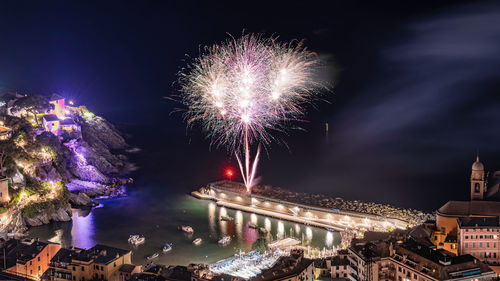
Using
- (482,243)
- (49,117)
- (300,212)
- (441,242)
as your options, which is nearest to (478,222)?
(482,243)

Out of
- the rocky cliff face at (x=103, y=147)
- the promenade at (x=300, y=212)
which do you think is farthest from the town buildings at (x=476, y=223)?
the rocky cliff face at (x=103, y=147)

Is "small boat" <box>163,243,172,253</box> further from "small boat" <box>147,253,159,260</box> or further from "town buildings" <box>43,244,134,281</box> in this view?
"town buildings" <box>43,244,134,281</box>

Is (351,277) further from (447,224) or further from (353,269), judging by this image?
(447,224)

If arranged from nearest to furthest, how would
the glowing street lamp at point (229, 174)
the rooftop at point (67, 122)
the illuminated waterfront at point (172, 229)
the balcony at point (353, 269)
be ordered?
1. the balcony at point (353, 269)
2. the illuminated waterfront at point (172, 229)
3. the glowing street lamp at point (229, 174)
4. the rooftop at point (67, 122)

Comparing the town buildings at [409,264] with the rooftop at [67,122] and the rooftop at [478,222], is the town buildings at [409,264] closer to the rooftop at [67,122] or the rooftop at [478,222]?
the rooftop at [478,222]

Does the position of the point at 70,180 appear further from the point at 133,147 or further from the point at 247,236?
the point at 133,147

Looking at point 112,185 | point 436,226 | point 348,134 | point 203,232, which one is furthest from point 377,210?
point 348,134
